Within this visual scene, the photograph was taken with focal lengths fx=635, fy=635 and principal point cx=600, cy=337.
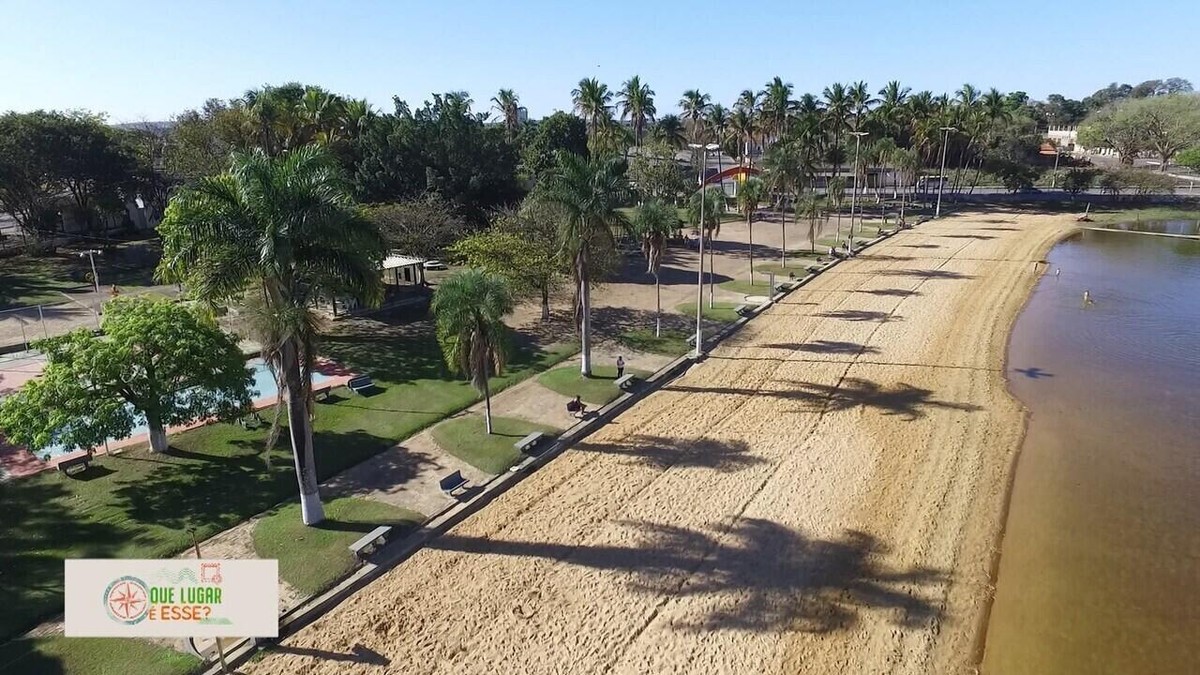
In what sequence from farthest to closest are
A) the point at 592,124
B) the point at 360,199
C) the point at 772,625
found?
1. the point at 592,124
2. the point at 360,199
3. the point at 772,625

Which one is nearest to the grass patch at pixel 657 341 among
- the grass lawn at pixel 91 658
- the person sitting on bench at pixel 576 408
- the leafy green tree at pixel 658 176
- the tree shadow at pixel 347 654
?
the person sitting on bench at pixel 576 408

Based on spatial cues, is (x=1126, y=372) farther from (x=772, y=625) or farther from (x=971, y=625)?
(x=772, y=625)

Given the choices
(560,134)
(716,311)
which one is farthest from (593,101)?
(716,311)

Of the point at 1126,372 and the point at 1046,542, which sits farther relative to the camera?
the point at 1126,372

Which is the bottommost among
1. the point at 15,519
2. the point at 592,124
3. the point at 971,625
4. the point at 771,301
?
the point at 971,625

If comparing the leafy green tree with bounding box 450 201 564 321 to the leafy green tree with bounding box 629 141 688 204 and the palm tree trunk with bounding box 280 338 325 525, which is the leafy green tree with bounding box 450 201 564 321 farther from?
the leafy green tree with bounding box 629 141 688 204

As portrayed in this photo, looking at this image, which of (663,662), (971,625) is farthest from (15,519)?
(971,625)

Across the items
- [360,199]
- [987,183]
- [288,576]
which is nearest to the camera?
[288,576]
